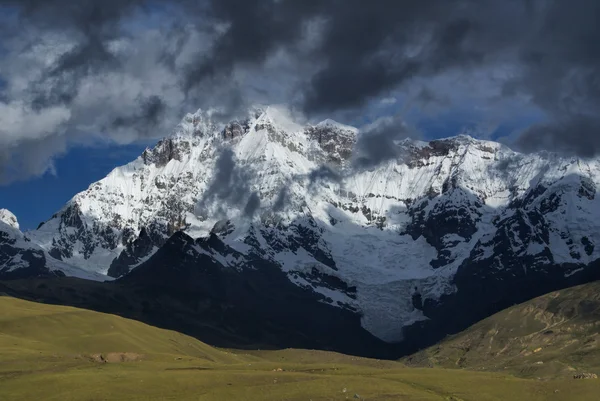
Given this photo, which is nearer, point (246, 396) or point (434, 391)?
point (246, 396)

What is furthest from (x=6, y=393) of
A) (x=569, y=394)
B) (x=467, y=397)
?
(x=569, y=394)

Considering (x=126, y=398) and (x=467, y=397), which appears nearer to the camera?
(x=126, y=398)

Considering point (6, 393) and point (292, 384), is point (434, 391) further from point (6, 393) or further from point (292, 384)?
point (6, 393)

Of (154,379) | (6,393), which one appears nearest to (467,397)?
(154,379)

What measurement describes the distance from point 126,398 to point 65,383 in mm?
16625

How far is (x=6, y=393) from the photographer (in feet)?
583

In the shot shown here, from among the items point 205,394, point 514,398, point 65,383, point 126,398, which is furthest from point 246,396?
point 514,398

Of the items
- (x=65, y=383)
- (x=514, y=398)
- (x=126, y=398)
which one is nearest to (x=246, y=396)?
(x=126, y=398)

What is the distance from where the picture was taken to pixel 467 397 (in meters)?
192

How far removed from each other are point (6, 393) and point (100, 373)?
23804 mm

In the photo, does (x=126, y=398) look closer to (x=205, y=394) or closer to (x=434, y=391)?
(x=205, y=394)

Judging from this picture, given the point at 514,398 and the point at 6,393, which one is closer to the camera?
the point at 6,393

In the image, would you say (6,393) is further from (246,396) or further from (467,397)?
(467,397)

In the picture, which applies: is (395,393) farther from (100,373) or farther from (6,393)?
(6,393)
